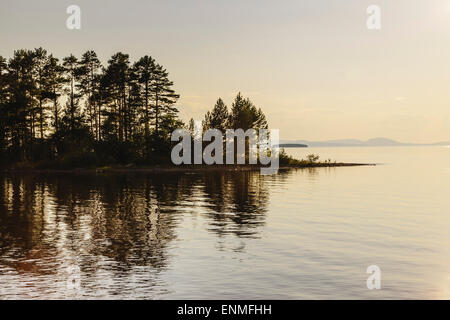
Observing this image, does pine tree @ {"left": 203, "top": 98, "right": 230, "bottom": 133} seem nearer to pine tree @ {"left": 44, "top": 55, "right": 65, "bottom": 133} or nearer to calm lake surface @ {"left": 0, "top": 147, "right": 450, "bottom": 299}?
pine tree @ {"left": 44, "top": 55, "right": 65, "bottom": 133}

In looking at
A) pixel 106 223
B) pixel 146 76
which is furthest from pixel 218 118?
pixel 106 223

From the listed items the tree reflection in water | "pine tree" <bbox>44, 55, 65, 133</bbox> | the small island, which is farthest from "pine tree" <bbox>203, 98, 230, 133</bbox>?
the tree reflection in water

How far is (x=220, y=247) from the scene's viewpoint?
25641mm

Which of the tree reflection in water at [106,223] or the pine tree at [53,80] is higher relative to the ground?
the pine tree at [53,80]

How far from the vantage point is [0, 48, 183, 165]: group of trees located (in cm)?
10056

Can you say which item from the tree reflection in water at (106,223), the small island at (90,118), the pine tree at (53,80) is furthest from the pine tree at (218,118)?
the tree reflection in water at (106,223)

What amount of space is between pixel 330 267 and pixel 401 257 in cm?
462

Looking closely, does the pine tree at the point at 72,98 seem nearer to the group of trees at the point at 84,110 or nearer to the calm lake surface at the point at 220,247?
the group of trees at the point at 84,110

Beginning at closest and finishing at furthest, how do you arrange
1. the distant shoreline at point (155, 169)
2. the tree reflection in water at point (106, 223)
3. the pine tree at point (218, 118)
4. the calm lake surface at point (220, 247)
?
the calm lake surface at point (220, 247) → the tree reflection in water at point (106, 223) → the distant shoreline at point (155, 169) → the pine tree at point (218, 118)

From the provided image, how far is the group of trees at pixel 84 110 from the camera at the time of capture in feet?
330

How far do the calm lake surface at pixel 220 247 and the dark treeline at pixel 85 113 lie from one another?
52.6m

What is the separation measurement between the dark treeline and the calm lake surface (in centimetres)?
5258

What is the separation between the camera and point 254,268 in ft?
69.5
